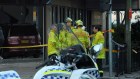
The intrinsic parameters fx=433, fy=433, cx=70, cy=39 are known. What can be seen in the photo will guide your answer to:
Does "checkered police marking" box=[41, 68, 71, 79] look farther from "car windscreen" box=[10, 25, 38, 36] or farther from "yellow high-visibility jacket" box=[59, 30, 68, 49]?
"car windscreen" box=[10, 25, 38, 36]

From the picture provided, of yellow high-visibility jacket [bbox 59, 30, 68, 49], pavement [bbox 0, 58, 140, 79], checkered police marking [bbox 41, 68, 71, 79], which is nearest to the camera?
checkered police marking [bbox 41, 68, 71, 79]

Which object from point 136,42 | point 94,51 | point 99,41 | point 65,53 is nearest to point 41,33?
point 136,42

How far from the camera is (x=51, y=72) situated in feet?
25.7

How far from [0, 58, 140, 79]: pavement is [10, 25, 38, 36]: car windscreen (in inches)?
49.2

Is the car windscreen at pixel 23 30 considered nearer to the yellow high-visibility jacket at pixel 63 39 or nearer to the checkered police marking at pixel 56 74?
the yellow high-visibility jacket at pixel 63 39

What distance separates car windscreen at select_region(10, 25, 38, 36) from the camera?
20484mm

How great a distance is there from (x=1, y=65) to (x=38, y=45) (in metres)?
2.23

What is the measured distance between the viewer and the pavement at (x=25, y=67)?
16025mm

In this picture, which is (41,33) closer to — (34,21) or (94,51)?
(34,21)

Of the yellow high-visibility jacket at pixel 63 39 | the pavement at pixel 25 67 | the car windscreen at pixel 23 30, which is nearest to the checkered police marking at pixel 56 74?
the yellow high-visibility jacket at pixel 63 39

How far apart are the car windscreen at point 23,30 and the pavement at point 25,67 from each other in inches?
49.2

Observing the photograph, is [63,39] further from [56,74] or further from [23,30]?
[23,30]

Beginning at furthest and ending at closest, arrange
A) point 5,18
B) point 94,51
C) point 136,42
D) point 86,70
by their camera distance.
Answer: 1. point 5,18
2. point 136,42
3. point 94,51
4. point 86,70

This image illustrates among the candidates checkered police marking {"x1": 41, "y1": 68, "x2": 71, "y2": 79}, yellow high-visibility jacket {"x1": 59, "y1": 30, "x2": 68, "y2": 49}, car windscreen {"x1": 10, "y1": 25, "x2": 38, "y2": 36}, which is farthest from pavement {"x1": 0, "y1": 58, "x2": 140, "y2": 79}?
checkered police marking {"x1": 41, "y1": 68, "x2": 71, "y2": 79}
